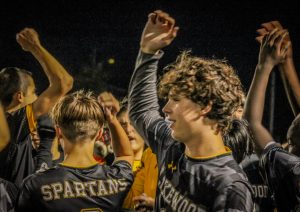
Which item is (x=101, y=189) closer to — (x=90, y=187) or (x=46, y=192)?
(x=90, y=187)

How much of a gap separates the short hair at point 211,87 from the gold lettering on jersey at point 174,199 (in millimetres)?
309

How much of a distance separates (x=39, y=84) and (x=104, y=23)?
181cm

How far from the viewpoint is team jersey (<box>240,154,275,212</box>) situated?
253 centimetres

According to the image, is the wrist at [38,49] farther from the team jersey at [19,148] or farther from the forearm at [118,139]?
the forearm at [118,139]

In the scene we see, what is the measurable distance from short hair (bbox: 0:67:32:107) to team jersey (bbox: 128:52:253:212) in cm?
144

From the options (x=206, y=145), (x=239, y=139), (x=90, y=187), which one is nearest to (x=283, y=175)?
(x=239, y=139)

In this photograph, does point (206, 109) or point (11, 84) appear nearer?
point (206, 109)

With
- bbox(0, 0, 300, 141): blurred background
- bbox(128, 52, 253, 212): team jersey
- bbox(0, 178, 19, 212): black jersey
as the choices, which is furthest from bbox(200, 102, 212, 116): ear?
bbox(0, 0, 300, 141): blurred background

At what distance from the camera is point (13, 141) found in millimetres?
2746

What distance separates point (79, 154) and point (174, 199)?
1.87 feet

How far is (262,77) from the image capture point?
192cm

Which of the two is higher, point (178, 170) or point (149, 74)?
point (149, 74)

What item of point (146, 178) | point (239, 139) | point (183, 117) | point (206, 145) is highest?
point (183, 117)

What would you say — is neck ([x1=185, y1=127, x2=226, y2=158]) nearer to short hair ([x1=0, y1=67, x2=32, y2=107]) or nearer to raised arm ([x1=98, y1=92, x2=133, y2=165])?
raised arm ([x1=98, y1=92, x2=133, y2=165])
